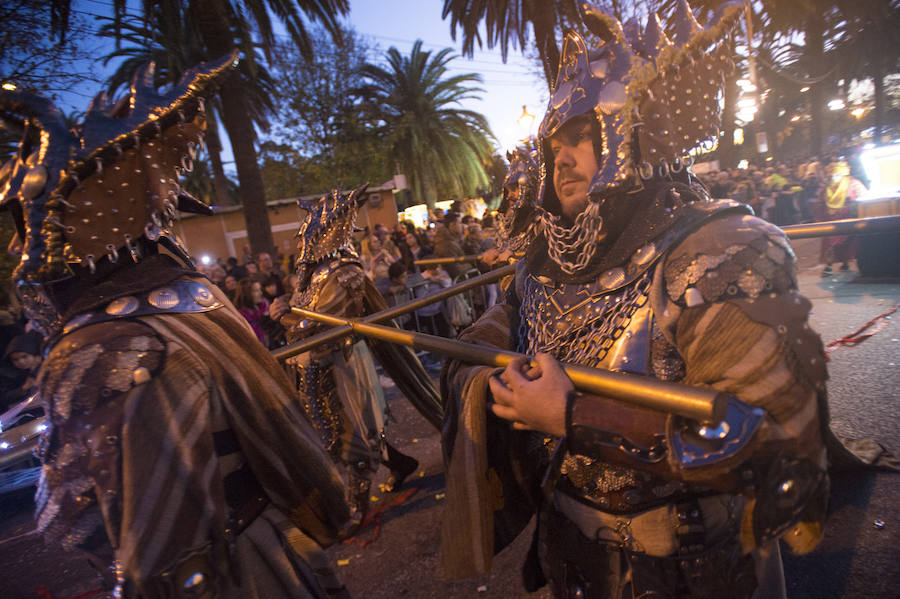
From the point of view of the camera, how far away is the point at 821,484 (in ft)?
3.89

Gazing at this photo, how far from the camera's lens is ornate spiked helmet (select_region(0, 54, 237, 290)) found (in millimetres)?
1494

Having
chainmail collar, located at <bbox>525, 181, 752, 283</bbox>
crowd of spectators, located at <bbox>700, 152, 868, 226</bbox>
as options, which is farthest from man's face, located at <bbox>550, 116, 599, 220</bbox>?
Result: crowd of spectators, located at <bbox>700, 152, 868, 226</bbox>

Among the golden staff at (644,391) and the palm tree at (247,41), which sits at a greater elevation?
the palm tree at (247,41)

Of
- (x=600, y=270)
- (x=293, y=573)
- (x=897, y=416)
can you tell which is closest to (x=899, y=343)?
(x=897, y=416)

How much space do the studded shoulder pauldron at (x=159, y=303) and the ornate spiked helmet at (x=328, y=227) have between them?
263 cm

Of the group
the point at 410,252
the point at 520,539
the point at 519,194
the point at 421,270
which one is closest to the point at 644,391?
the point at 520,539

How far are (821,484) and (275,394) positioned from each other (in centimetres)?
179

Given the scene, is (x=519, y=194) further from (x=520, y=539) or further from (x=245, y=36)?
(x=245, y=36)

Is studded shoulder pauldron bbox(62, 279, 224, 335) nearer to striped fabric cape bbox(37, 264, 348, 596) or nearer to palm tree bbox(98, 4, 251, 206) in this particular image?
striped fabric cape bbox(37, 264, 348, 596)

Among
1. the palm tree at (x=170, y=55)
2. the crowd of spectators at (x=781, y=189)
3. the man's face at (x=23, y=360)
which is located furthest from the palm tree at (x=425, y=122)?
the man's face at (x=23, y=360)

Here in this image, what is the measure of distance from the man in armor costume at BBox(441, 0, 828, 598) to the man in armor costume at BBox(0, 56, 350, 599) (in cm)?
72

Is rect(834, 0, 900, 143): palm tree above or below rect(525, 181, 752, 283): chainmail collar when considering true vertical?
above

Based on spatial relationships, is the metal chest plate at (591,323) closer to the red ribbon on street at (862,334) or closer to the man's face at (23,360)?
the red ribbon on street at (862,334)

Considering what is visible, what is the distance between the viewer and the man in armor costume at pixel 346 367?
4.12 metres
